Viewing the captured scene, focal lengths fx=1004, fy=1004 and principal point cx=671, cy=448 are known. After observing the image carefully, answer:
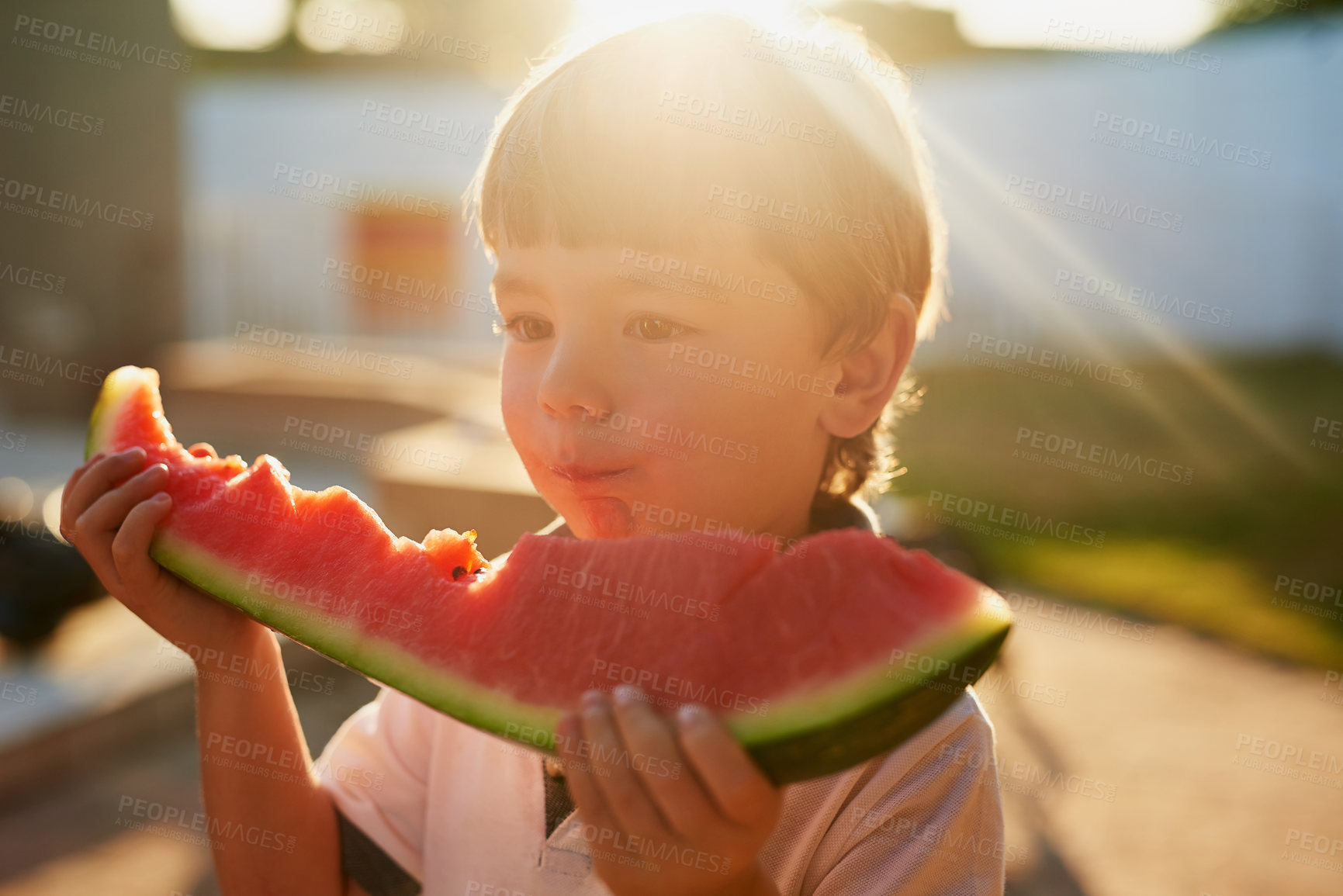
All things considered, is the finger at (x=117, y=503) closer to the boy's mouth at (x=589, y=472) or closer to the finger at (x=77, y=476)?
the finger at (x=77, y=476)

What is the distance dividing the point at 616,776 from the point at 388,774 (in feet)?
3.13

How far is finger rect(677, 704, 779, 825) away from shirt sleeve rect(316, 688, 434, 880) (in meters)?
0.99

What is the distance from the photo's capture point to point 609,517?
152 cm

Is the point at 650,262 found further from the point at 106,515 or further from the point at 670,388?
the point at 106,515

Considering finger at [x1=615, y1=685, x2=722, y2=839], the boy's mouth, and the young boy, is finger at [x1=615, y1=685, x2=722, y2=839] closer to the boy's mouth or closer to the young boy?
the young boy

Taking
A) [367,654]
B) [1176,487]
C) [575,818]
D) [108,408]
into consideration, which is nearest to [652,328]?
[367,654]

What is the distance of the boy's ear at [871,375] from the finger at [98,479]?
3.50ft

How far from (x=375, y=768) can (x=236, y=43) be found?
1517 cm

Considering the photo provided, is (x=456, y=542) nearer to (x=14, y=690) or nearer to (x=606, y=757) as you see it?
(x=606, y=757)

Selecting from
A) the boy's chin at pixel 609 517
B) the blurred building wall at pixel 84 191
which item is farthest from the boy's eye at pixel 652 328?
the blurred building wall at pixel 84 191

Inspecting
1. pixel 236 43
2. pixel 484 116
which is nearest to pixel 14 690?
pixel 236 43

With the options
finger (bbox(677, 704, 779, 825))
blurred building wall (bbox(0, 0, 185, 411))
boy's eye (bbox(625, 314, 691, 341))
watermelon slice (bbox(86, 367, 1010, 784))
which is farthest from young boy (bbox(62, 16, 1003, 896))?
blurred building wall (bbox(0, 0, 185, 411))

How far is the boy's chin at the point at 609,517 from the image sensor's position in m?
1.51

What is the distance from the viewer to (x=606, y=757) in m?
1.06
